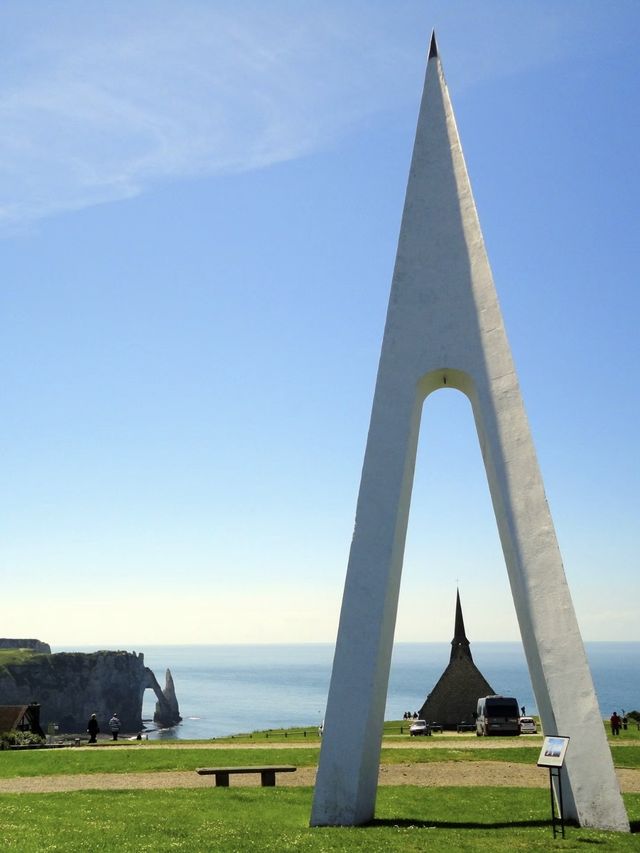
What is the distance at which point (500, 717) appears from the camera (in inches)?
1447

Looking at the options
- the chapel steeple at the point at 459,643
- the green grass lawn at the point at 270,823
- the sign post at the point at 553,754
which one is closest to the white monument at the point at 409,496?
the sign post at the point at 553,754

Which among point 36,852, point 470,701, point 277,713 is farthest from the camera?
point 277,713

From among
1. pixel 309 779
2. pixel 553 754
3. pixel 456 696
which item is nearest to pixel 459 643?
pixel 456 696

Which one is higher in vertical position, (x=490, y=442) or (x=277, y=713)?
(x=490, y=442)

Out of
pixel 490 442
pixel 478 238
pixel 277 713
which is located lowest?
pixel 277 713

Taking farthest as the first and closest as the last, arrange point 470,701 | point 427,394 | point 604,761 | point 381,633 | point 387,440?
point 470,701 → point 427,394 → point 387,440 → point 381,633 → point 604,761

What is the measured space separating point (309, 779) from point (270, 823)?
21.6 ft

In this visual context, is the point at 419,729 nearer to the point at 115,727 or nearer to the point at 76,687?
the point at 115,727

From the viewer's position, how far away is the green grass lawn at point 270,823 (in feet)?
39.0

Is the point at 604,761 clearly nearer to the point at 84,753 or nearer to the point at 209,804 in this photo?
the point at 209,804

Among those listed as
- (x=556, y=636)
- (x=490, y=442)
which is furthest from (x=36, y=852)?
(x=490, y=442)

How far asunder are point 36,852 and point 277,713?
175 metres

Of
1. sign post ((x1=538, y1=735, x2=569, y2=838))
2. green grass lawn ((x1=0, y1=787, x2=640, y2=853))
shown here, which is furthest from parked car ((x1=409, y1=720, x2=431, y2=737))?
sign post ((x1=538, y1=735, x2=569, y2=838))

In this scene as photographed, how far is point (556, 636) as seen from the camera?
45.6 ft
